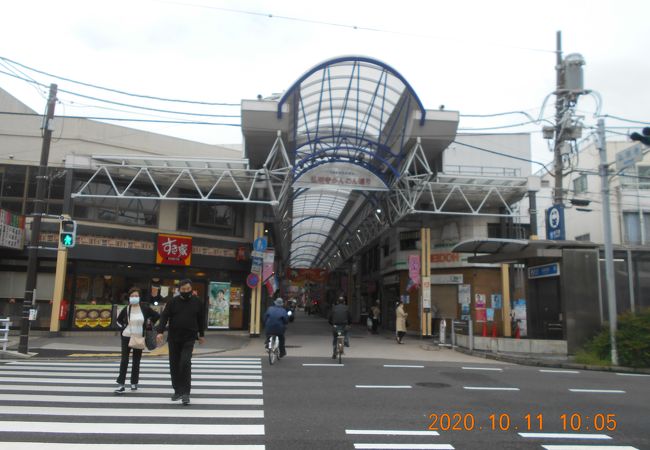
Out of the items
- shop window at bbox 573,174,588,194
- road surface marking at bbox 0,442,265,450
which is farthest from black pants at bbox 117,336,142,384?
shop window at bbox 573,174,588,194

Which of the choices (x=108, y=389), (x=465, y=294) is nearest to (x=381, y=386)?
(x=108, y=389)

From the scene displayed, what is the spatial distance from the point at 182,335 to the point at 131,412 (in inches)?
51.5

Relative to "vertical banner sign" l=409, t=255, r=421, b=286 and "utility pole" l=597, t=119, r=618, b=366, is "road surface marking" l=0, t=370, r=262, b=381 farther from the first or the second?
"vertical banner sign" l=409, t=255, r=421, b=286

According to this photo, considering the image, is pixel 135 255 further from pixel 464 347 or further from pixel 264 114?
pixel 464 347

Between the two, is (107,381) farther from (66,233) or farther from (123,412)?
(66,233)

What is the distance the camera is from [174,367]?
815cm

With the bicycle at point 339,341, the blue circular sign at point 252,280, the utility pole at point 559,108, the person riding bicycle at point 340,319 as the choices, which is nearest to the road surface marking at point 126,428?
the bicycle at point 339,341

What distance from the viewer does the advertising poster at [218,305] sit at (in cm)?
2308

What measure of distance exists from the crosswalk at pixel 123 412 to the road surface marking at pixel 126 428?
11mm

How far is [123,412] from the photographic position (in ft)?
24.0

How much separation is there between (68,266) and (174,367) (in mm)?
14861
